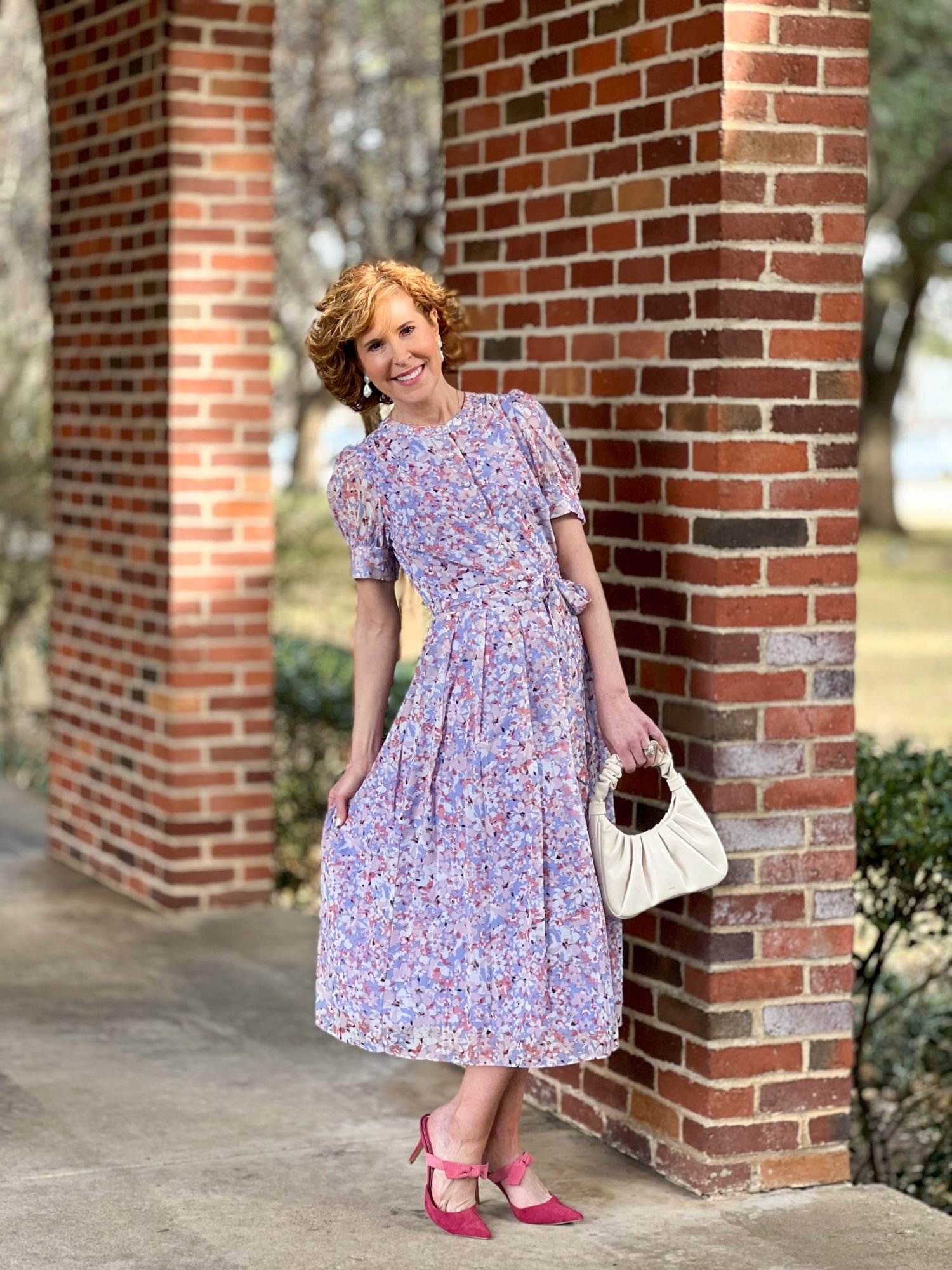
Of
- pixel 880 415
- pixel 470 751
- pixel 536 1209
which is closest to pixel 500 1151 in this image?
pixel 536 1209

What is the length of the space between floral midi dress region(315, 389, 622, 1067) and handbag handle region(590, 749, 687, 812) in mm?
54

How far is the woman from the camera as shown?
12.2ft

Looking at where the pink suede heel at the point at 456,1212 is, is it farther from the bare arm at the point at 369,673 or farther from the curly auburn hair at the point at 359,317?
the curly auburn hair at the point at 359,317

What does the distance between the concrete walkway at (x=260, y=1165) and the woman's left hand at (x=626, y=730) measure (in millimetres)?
911

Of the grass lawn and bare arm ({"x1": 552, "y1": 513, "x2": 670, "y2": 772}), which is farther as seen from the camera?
the grass lawn

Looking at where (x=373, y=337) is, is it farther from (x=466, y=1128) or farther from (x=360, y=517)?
(x=466, y=1128)

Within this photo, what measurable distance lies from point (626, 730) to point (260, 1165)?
4.15ft

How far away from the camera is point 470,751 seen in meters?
3.75

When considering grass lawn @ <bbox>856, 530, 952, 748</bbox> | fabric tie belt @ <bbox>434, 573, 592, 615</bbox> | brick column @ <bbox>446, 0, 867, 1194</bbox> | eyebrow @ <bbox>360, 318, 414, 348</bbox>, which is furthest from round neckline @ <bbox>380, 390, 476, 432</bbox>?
grass lawn @ <bbox>856, 530, 952, 748</bbox>

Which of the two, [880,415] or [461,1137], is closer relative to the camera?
[461,1137]

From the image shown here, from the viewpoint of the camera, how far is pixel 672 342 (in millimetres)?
4039

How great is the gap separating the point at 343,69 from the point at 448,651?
24.5 feet

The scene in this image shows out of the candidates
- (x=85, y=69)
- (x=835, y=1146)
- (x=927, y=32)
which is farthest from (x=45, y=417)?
(x=835, y=1146)

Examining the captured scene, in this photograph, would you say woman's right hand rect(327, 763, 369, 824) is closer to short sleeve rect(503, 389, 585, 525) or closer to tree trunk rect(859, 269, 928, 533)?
short sleeve rect(503, 389, 585, 525)
